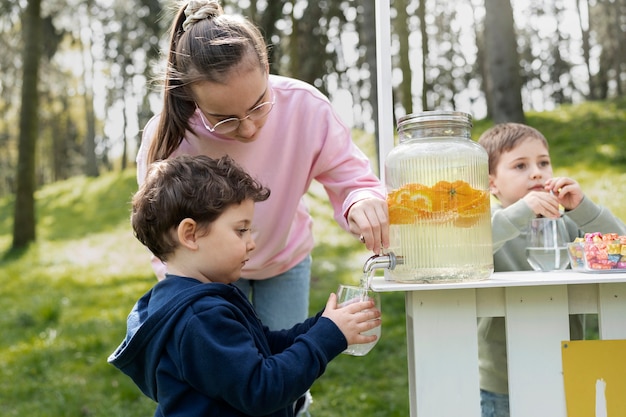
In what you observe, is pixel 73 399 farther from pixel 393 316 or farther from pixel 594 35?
pixel 594 35

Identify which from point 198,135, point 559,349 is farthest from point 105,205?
point 559,349

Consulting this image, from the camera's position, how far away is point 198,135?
2059mm

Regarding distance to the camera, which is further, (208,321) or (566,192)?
(566,192)

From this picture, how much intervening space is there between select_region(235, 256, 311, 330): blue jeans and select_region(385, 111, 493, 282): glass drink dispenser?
771 mm

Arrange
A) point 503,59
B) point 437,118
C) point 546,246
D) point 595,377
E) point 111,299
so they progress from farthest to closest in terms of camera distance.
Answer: point 503,59 → point 111,299 → point 546,246 → point 437,118 → point 595,377

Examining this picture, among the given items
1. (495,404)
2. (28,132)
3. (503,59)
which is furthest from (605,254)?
(28,132)

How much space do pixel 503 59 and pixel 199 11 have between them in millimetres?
6239

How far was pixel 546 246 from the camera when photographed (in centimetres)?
202

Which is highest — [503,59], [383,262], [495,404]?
[503,59]

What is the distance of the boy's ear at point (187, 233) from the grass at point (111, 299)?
86.0 inches

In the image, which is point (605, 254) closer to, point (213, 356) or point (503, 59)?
point (213, 356)

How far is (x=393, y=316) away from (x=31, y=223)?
245 inches

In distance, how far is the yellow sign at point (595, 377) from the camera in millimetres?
1586

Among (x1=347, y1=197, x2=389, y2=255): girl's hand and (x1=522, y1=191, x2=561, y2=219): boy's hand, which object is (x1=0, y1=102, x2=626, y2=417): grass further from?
(x1=347, y1=197, x2=389, y2=255): girl's hand
